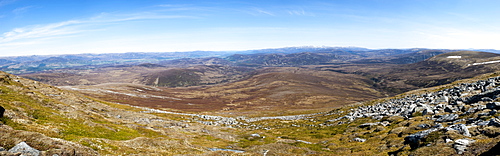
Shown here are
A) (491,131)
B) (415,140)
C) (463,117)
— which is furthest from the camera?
(463,117)

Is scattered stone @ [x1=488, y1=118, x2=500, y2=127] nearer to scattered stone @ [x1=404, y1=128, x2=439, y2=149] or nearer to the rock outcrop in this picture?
the rock outcrop

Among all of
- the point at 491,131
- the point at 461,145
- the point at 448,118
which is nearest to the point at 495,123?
the point at 491,131

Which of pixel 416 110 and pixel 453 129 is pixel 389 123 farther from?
pixel 453 129

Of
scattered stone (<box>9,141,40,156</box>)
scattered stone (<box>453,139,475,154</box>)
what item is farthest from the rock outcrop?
scattered stone (<box>9,141,40,156</box>)

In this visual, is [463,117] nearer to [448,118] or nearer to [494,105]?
[448,118]

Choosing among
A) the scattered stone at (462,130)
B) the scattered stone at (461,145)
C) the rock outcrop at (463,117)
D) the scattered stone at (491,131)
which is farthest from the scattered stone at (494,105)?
the scattered stone at (461,145)

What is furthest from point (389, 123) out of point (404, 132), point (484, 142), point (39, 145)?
point (39, 145)

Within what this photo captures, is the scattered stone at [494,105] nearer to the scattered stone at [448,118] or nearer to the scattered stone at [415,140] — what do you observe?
the scattered stone at [448,118]
